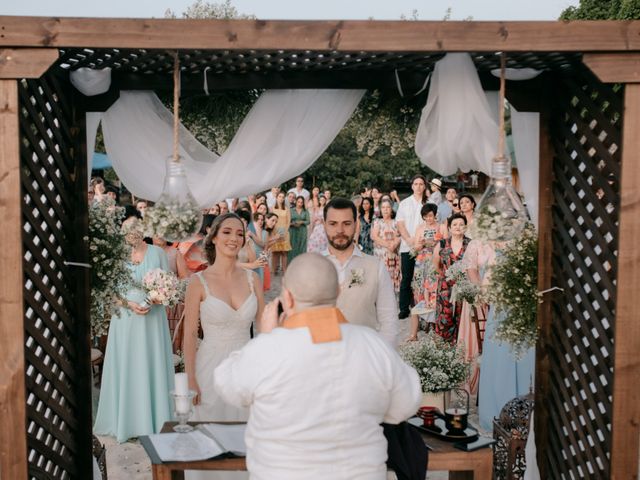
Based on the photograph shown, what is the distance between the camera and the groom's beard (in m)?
5.10

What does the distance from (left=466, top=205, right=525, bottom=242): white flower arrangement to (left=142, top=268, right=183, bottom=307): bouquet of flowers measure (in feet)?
10.0

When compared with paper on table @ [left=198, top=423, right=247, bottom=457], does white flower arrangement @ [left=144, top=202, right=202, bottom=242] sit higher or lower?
higher

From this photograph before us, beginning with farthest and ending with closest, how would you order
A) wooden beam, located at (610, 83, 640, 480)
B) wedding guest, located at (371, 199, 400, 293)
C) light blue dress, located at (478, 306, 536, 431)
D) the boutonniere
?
wedding guest, located at (371, 199, 400, 293) → light blue dress, located at (478, 306, 536, 431) → the boutonniere → wooden beam, located at (610, 83, 640, 480)

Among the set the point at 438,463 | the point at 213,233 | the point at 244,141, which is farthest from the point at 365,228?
the point at 438,463

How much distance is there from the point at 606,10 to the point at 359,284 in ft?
66.7

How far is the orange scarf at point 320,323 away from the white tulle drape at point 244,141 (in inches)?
84.1

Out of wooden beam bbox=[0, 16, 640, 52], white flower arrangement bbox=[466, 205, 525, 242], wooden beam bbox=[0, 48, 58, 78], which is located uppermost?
wooden beam bbox=[0, 16, 640, 52]

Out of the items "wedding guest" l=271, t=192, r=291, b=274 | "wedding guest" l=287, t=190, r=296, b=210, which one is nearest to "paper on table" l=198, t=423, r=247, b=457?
"wedding guest" l=271, t=192, r=291, b=274

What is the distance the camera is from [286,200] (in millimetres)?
16812

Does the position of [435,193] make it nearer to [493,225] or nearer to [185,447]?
[493,225]

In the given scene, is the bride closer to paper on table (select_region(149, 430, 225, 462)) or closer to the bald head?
paper on table (select_region(149, 430, 225, 462))

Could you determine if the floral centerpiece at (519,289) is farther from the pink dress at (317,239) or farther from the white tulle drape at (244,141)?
the pink dress at (317,239)

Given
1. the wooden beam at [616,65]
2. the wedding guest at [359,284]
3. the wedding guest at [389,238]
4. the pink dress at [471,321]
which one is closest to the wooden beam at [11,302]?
the wedding guest at [359,284]

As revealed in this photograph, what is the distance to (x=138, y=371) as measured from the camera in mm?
6656
